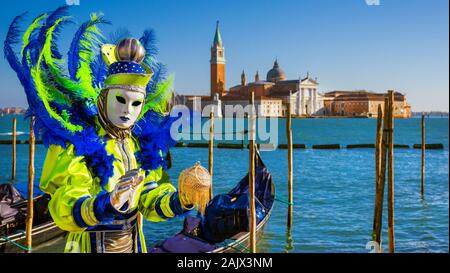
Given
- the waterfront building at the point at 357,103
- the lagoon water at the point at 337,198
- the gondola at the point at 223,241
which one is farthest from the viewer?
the waterfront building at the point at 357,103

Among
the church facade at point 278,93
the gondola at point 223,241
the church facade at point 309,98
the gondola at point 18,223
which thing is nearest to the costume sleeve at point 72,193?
the gondola at point 223,241

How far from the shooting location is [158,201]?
1928 millimetres

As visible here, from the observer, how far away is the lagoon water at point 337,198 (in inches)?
256

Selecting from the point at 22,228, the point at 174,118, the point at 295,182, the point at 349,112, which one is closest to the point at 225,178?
the point at 295,182

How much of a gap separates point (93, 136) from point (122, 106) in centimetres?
15

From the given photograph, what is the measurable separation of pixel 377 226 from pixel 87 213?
3703 millimetres

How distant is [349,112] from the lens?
198 feet

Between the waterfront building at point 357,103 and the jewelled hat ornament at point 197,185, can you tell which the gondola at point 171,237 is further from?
the waterfront building at point 357,103

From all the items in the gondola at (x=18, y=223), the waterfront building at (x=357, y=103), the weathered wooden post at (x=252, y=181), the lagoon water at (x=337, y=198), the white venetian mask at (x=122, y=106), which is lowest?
the lagoon water at (x=337, y=198)

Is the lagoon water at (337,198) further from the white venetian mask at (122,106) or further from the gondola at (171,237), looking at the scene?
the white venetian mask at (122,106)

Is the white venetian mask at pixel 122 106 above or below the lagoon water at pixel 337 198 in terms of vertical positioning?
above

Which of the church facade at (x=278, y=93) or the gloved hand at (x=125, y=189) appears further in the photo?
the church facade at (x=278, y=93)

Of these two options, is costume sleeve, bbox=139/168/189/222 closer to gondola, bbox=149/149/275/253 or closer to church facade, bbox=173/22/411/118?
gondola, bbox=149/149/275/253

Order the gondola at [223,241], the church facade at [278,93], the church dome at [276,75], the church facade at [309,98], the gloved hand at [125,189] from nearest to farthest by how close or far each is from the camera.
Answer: the gloved hand at [125,189] < the gondola at [223,241] < the church facade at [278,93] < the church facade at [309,98] < the church dome at [276,75]
